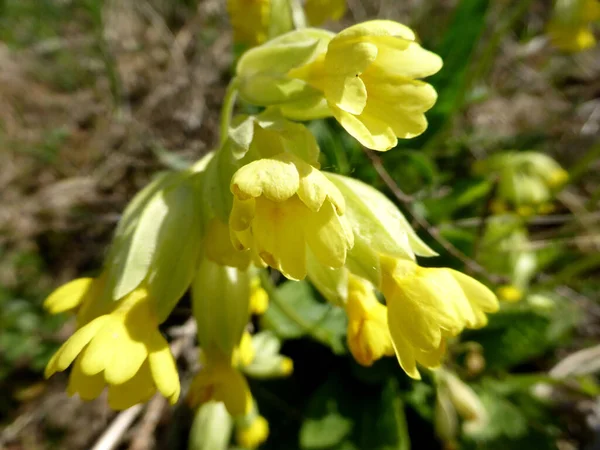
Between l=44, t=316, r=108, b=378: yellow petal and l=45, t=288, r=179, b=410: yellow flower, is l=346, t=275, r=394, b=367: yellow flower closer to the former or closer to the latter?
l=45, t=288, r=179, b=410: yellow flower

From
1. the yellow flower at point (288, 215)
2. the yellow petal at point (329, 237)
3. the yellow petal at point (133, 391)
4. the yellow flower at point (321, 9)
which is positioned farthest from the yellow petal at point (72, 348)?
the yellow flower at point (321, 9)

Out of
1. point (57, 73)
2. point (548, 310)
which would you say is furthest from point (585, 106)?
point (57, 73)

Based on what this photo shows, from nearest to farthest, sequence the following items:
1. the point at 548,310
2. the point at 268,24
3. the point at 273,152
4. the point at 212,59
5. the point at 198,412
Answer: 1. the point at 273,152
2. the point at 268,24
3. the point at 198,412
4. the point at 548,310
5. the point at 212,59

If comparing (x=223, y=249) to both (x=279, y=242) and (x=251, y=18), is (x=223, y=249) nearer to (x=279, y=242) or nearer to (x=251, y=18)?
(x=279, y=242)

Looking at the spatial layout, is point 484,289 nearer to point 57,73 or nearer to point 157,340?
point 157,340

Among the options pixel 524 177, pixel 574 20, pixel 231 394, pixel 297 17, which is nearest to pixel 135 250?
pixel 231 394

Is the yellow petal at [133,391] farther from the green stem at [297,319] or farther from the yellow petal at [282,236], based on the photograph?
the green stem at [297,319]
